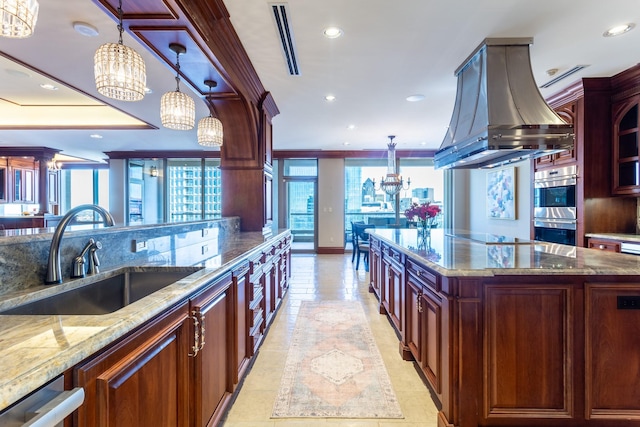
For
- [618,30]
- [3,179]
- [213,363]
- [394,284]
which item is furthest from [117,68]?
[3,179]

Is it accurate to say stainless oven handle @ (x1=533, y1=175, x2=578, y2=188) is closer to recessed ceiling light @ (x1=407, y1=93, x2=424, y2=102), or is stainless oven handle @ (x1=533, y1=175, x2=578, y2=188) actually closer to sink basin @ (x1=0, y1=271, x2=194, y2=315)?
recessed ceiling light @ (x1=407, y1=93, x2=424, y2=102)

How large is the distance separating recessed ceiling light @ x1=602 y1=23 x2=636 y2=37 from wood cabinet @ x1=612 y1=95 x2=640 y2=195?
1312 millimetres

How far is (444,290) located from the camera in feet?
5.57

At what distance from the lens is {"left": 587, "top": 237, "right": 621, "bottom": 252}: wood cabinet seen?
11.0 feet

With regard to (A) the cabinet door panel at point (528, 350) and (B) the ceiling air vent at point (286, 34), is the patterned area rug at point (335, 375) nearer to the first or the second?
(A) the cabinet door panel at point (528, 350)

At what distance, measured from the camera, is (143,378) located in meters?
0.99

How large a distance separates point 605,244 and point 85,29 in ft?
18.2

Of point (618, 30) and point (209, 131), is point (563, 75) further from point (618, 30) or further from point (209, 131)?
point (209, 131)

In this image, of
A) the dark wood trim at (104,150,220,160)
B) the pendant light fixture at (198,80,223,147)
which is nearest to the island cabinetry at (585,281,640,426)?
the pendant light fixture at (198,80,223,147)

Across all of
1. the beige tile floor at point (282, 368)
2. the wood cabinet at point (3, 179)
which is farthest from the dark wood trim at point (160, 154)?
the beige tile floor at point (282, 368)

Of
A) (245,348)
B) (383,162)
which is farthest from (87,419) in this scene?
(383,162)

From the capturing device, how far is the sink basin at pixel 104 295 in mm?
1174

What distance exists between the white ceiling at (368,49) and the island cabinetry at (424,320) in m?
1.91

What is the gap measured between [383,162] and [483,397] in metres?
7.24
